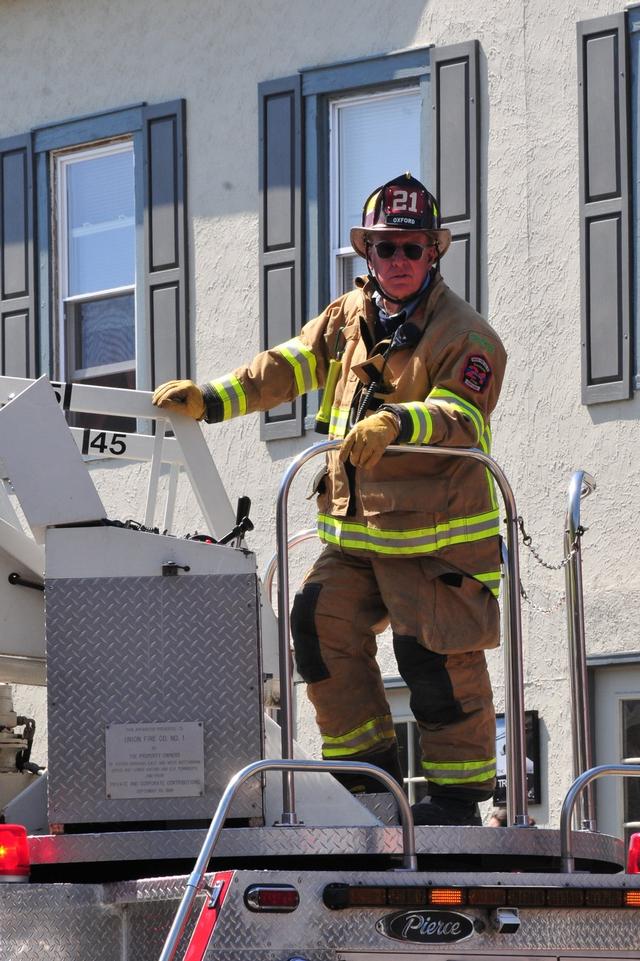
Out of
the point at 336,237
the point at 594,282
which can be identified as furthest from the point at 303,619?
the point at 336,237

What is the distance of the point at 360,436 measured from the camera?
5535 mm

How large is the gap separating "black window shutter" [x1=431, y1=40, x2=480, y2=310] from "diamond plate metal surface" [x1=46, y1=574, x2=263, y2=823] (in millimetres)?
5645

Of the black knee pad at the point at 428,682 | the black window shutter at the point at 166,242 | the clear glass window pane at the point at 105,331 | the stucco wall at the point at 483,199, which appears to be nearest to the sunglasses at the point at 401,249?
the black knee pad at the point at 428,682

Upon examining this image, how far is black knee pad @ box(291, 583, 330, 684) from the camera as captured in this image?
606 centimetres

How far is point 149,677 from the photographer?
5434 mm

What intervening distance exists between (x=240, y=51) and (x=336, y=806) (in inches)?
288

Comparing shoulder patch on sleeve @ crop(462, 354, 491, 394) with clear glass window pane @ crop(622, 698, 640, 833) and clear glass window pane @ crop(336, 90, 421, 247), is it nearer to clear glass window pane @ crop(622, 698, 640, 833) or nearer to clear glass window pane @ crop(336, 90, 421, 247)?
clear glass window pane @ crop(622, 698, 640, 833)

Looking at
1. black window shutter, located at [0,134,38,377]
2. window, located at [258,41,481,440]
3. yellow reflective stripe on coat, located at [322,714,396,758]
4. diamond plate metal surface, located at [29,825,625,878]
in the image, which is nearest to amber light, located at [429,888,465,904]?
diamond plate metal surface, located at [29,825,625,878]

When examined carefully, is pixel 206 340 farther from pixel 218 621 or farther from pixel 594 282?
pixel 218 621

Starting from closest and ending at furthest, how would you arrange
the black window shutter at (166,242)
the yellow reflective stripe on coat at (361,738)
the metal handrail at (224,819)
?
1. the metal handrail at (224,819)
2. the yellow reflective stripe on coat at (361,738)
3. the black window shutter at (166,242)

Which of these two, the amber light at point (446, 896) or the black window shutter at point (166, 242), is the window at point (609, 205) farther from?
the amber light at point (446, 896)

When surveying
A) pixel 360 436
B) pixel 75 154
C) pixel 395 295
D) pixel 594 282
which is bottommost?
pixel 360 436

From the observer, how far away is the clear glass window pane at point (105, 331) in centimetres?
1246

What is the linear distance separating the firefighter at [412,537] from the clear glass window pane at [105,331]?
6159 millimetres
